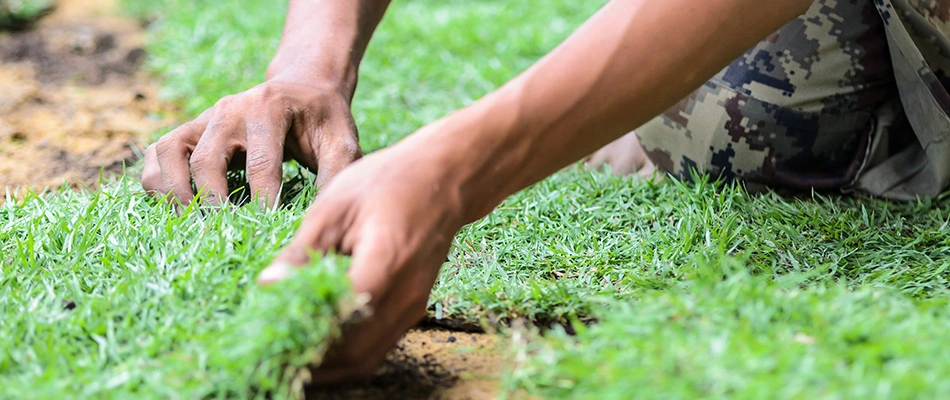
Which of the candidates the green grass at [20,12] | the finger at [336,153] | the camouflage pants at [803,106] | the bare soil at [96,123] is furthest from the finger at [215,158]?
the green grass at [20,12]

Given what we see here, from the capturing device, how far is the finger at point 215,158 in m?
1.71

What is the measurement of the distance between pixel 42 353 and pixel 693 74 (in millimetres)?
1099

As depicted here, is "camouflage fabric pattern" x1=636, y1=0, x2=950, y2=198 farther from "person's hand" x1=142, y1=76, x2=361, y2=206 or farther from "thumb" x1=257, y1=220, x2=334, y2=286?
"thumb" x1=257, y1=220, x2=334, y2=286

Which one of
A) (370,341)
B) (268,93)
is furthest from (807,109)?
(370,341)

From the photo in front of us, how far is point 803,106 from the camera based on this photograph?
2133mm

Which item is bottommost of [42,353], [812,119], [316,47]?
[42,353]

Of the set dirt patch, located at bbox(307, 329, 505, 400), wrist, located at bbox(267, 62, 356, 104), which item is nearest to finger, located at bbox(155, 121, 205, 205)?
wrist, located at bbox(267, 62, 356, 104)

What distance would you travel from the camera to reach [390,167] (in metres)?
1.19

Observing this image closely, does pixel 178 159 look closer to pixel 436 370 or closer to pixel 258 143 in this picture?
pixel 258 143

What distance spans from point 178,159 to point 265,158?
19cm

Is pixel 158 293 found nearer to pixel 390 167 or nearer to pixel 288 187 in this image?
pixel 390 167

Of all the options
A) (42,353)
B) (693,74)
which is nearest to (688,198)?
(693,74)

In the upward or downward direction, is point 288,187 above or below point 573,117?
below

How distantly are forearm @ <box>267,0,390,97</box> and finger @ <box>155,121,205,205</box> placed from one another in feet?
0.95
